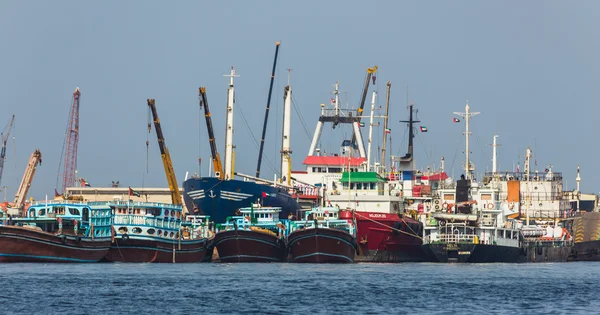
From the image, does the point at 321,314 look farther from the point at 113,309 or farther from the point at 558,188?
the point at 558,188

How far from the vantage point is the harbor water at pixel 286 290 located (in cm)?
6600

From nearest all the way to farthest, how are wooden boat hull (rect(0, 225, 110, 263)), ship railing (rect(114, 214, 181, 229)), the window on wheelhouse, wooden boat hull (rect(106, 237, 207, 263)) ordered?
wooden boat hull (rect(0, 225, 110, 263)) < the window on wheelhouse < wooden boat hull (rect(106, 237, 207, 263)) < ship railing (rect(114, 214, 181, 229))

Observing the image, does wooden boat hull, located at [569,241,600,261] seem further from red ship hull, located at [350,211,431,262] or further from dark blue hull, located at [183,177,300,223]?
dark blue hull, located at [183,177,300,223]

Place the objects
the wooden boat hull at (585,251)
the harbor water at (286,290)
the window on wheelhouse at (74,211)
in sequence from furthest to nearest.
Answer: the wooden boat hull at (585,251) < the window on wheelhouse at (74,211) < the harbor water at (286,290)

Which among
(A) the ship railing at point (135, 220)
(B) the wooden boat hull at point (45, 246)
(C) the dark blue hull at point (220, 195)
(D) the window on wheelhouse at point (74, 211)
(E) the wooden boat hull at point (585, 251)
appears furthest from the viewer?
(E) the wooden boat hull at point (585, 251)

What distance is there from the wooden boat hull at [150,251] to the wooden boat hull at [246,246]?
250 centimetres

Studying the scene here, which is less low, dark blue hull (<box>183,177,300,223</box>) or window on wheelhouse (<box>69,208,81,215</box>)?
dark blue hull (<box>183,177,300,223</box>)

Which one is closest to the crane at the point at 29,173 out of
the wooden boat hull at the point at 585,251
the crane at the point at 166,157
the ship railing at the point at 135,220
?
the crane at the point at 166,157

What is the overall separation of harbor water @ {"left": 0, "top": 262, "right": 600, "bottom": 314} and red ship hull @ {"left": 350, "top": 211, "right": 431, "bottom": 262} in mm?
11296

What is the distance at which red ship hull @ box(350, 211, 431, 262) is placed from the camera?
11138 centimetres

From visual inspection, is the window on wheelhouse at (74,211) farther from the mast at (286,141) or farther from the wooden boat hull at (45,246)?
the mast at (286,141)

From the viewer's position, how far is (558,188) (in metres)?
144

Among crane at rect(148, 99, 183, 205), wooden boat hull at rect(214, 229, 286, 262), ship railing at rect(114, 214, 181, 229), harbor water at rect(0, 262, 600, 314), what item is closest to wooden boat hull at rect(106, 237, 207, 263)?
ship railing at rect(114, 214, 181, 229)

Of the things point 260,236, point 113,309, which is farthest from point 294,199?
point 113,309
